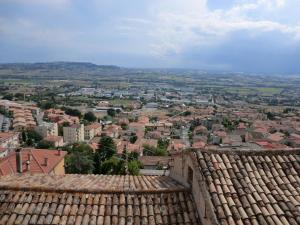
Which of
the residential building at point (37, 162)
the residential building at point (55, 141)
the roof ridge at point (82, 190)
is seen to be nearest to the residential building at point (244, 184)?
the roof ridge at point (82, 190)

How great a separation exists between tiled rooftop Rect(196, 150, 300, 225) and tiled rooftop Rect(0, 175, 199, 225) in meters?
0.72

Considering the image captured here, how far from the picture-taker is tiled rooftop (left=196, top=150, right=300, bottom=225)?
16.3 feet

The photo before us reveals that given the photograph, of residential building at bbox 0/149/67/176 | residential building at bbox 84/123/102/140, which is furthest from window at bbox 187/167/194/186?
residential building at bbox 84/123/102/140

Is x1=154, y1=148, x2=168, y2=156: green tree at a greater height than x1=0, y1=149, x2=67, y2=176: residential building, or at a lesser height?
Answer: lesser

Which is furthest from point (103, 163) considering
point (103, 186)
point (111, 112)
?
point (111, 112)

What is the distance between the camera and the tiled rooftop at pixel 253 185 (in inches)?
196

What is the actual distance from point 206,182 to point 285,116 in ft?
293

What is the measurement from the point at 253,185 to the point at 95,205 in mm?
2482

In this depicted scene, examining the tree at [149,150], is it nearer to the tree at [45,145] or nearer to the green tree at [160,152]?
the green tree at [160,152]

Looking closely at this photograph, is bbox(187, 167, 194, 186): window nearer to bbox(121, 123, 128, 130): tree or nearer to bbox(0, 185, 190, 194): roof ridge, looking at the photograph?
bbox(0, 185, 190, 194): roof ridge

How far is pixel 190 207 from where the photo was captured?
6008mm

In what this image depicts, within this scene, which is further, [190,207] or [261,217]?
[190,207]

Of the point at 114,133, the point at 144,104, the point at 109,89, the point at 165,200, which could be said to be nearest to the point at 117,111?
the point at 144,104

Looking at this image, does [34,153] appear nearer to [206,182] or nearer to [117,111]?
[206,182]
